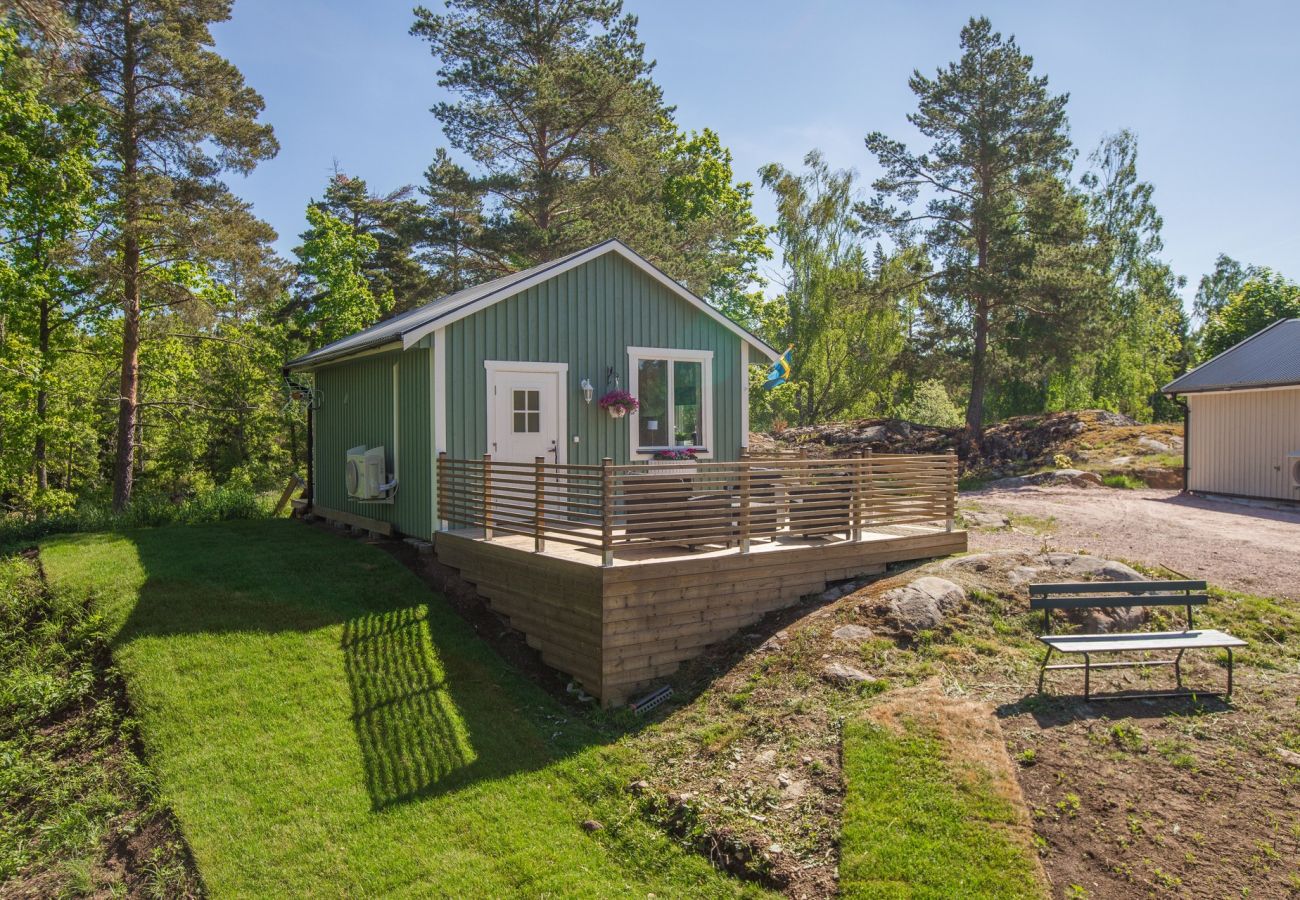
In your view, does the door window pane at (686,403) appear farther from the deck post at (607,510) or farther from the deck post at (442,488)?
the deck post at (607,510)

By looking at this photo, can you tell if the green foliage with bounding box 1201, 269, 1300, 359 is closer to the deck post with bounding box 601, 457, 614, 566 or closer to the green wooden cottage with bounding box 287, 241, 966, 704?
the green wooden cottage with bounding box 287, 241, 966, 704

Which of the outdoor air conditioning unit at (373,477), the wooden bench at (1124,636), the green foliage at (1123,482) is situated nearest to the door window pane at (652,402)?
the outdoor air conditioning unit at (373,477)

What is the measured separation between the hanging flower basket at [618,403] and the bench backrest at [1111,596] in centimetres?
558

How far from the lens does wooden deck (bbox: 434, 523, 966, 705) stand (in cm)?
688

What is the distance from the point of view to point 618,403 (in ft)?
34.0

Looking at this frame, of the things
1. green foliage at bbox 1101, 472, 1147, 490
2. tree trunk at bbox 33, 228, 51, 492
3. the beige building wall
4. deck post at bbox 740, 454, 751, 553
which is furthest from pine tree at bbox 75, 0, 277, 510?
the beige building wall

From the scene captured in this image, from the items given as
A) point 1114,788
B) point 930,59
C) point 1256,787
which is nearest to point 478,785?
point 1114,788

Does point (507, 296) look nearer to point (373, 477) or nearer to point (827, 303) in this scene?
point (373, 477)

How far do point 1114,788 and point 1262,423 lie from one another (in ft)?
43.6

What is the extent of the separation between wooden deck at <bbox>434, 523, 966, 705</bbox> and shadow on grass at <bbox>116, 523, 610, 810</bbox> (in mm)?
512

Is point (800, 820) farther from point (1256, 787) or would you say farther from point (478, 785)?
point (1256, 787)

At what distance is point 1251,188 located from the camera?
22.0 m

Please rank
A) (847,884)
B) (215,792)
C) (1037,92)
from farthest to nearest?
(1037,92) → (215,792) → (847,884)

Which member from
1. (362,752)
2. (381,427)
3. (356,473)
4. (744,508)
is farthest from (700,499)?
(356,473)
